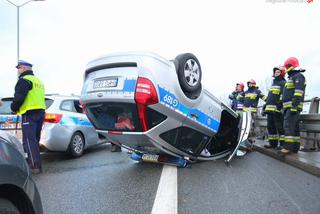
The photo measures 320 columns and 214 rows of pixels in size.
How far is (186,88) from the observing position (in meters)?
3.48

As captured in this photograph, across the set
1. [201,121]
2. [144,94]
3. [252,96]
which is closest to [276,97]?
[252,96]

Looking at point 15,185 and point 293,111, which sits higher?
point 293,111

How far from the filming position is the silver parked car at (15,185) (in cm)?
133

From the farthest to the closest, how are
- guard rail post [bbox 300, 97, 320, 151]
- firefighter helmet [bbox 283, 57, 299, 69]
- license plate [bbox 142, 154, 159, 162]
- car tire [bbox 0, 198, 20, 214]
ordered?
firefighter helmet [bbox 283, 57, 299, 69] < guard rail post [bbox 300, 97, 320, 151] < license plate [bbox 142, 154, 159, 162] < car tire [bbox 0, 198, 20, 214]

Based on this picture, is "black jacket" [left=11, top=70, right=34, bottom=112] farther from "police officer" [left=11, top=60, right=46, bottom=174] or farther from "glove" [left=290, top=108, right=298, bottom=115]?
"glove" [left=290, top=108, right=298, bottom=115]

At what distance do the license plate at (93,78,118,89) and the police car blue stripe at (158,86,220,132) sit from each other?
1.98 ft

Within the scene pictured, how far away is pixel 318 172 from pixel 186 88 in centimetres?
225

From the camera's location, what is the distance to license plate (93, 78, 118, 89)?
10.5 feet

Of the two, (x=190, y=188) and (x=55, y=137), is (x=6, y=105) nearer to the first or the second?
(x=55, y=137)

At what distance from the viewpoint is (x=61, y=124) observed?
4.92m

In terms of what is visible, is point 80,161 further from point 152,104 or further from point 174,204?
point 174,204

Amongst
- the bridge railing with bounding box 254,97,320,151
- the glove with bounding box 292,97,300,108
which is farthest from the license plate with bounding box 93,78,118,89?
the bridge railing with bounding box 254,97,320,151

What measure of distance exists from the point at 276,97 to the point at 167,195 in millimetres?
→ 4165

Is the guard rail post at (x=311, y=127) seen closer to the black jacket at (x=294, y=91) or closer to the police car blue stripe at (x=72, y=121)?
the black jacket at (x=294, y=91)
